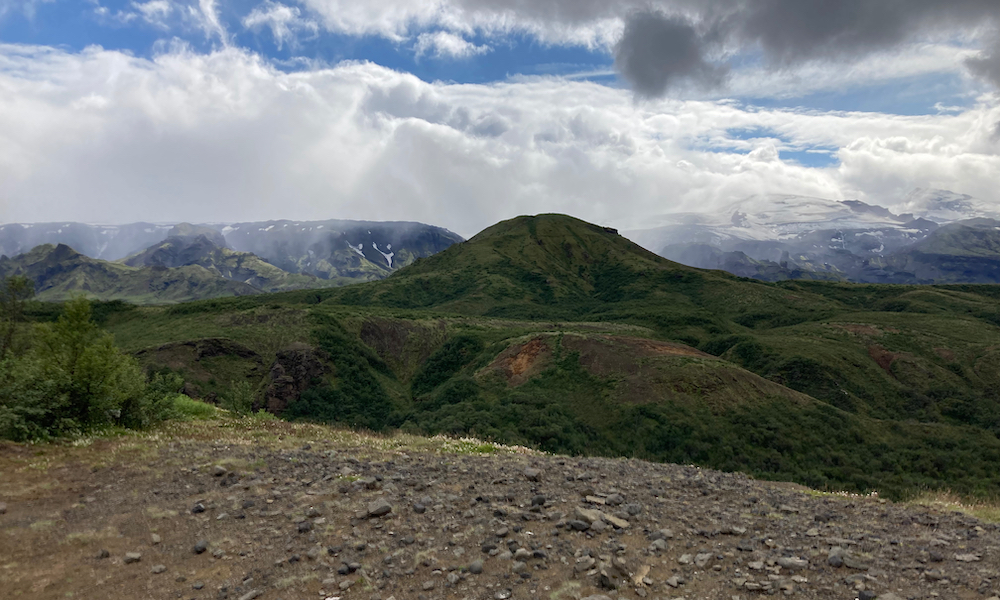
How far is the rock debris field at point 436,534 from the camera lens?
8109mm

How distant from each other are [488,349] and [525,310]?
67.8m

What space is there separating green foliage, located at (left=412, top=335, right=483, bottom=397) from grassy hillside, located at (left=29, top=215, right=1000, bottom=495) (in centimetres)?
41

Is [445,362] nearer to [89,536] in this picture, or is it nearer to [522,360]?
[522,360]

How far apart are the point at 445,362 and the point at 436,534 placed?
8533 centimetres

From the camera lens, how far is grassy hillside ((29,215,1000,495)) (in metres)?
55.0

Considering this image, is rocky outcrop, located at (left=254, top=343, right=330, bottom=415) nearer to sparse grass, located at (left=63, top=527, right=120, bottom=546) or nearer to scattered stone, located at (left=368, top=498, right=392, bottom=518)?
sparse grass, located at (left=63, top=527, right=120, bottom=546)

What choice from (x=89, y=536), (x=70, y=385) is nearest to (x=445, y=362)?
(x=70, y=385)

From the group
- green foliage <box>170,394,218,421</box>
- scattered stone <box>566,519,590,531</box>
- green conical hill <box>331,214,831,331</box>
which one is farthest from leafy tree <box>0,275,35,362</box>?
green conical hill <box>331,214,831,331</box>

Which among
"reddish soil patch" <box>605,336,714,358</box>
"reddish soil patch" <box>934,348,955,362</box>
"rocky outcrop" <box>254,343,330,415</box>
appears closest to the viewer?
"rocky outcrop" <box>254,343,330,415</box>

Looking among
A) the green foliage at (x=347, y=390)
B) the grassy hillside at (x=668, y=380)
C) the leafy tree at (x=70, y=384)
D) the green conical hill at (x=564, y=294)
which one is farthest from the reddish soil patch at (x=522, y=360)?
the green conical hill at (x=564, y=294)

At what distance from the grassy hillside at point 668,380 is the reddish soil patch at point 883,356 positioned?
1.13ft

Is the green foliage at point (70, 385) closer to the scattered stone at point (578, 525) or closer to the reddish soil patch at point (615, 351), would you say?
the scattered stone at point (578, 525)

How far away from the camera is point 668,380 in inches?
2606

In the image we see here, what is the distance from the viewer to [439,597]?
25.8ft
